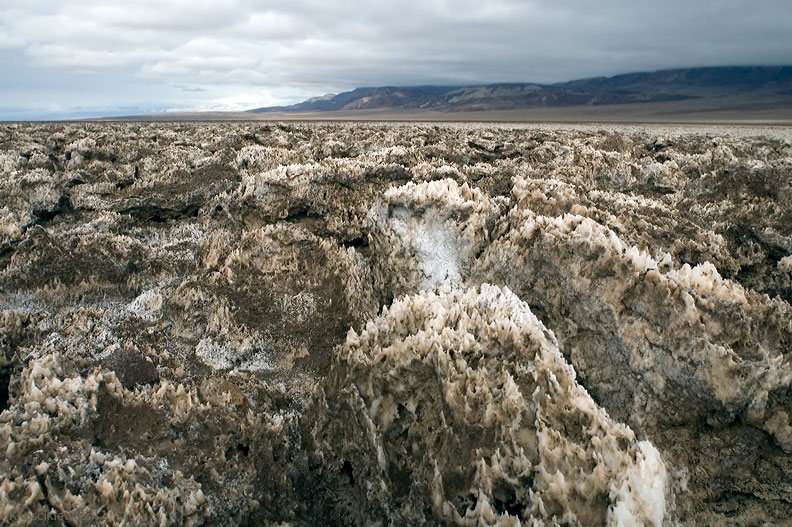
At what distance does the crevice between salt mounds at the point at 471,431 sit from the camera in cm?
373

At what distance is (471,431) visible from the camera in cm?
425

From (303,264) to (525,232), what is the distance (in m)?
2.95

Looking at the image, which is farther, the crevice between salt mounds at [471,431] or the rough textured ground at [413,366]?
the rough textured ground at [413,366]

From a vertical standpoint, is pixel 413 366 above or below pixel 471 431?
above

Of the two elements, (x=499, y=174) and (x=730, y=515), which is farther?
(x=499, y=174)

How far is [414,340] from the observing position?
476 centimetres

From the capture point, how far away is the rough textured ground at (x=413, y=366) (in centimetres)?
401

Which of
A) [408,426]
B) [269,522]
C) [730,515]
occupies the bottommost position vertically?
[730,515]

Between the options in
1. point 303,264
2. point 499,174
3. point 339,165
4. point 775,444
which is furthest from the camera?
point 499,174

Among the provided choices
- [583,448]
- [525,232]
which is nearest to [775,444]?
[583,448]

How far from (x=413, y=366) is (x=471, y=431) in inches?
29.1

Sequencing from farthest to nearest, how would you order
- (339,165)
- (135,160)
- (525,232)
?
(135,160) → (339,165) → (525,232)

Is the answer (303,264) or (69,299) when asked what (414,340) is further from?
(69,299)

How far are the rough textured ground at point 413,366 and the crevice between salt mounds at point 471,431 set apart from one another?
0.06ft
